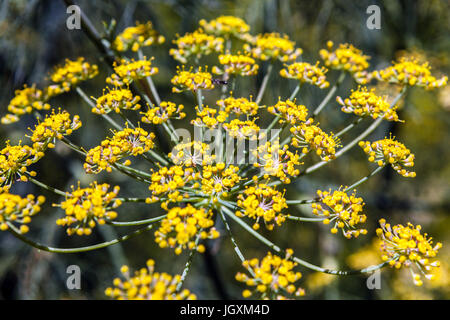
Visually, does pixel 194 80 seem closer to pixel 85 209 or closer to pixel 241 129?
pixel 241 129

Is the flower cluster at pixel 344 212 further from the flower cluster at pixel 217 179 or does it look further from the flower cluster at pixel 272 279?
the flower cluster at pixel 217 179

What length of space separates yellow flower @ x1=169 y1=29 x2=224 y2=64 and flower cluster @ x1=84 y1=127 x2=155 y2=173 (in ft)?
3.42

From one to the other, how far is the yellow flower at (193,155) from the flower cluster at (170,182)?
4.0 inches

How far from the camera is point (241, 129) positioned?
8.21 ft

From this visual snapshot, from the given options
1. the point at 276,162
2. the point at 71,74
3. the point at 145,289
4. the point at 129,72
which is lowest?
the point at 145,289

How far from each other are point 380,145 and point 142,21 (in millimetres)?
2694

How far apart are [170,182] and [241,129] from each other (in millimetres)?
656

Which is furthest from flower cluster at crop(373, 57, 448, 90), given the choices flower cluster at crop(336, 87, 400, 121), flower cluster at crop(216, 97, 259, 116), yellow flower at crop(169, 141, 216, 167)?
yellow flower at crop(169, 141, 216, 167)

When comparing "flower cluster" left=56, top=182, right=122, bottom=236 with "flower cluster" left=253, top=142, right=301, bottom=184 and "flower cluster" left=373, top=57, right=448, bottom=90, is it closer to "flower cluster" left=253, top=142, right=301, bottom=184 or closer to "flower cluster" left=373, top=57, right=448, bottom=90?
"flower cluster" left=253, top=142, right=301, bottom=184

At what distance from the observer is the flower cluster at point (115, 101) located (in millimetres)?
2578

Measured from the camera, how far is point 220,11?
430cm

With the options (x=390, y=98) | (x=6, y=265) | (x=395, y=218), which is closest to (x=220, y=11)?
(x=390, y=98)

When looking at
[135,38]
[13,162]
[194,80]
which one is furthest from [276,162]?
[13,162]

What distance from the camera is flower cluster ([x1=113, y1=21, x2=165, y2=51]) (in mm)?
2967
